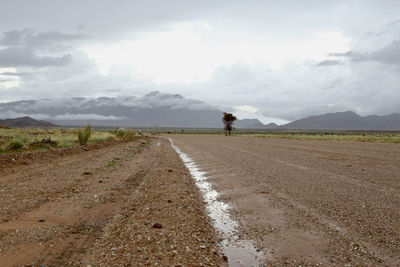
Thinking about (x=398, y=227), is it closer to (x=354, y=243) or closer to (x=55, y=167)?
(x=354, y=243)

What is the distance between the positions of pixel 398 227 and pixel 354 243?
4.72 feet

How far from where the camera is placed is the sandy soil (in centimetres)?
454

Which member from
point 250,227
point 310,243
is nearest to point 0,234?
point 250,227

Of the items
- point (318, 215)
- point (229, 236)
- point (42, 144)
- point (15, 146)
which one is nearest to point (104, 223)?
point (229, 236)

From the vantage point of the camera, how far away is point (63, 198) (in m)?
8.12

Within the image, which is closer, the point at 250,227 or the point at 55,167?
the point at 250,227

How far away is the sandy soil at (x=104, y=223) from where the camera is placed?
4.54 meters

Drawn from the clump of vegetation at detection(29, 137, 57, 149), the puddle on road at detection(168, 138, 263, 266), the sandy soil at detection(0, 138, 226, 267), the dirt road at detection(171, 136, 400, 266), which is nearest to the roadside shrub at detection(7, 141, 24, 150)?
the clump of vegetation at detection(29, 137, 57, 149)

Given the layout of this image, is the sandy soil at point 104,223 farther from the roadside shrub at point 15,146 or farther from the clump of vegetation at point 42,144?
the clump of vegetation at point 42,144

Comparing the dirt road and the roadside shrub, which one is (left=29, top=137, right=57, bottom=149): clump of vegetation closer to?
the roadside shrub

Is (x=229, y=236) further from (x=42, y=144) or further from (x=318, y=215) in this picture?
(x=42, y=144)

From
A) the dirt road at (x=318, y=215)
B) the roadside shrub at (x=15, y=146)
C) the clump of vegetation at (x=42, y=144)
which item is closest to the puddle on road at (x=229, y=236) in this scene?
the dirt road at (x=318, y=215)

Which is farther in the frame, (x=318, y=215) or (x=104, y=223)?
(x=318, y=215)

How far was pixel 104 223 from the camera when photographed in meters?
6.18
